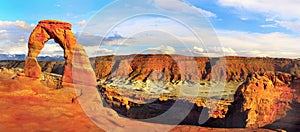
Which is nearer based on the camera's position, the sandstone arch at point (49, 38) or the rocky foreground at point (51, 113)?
the rocky foreground at point (51, 113)

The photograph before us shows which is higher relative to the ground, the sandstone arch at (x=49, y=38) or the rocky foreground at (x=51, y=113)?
the sandstone arch at (x=49, y=38)

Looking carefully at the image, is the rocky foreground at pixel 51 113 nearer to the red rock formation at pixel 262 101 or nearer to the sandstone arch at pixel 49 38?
the sandstone arch at pixel 49 38

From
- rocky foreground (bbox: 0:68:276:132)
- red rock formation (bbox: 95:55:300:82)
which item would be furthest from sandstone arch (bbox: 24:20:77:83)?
red rock formation (bbox: 95:55:300:82)

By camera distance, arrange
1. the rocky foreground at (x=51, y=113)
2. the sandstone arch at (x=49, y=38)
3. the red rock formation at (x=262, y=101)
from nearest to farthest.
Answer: the rocky foreground at (x=51, y=113), the red rock formation at (x=262, y=101), the sandstone arch at (x=49, y=38)

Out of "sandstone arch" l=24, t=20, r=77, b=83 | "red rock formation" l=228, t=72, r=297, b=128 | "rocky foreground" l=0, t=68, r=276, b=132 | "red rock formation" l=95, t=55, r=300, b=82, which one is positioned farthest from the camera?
"red rock formation" l=95, t=55, r=300, b=82

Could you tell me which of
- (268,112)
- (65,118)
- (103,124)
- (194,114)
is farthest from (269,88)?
(65,118)

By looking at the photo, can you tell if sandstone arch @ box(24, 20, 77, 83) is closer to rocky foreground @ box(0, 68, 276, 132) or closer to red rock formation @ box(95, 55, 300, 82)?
rocky foreground @ box(0, 68, 276, 132)

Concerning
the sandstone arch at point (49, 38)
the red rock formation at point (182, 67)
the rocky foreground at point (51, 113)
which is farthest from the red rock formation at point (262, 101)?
the red rock formation at point (182, 67)

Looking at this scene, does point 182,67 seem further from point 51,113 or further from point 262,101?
point 51,113
